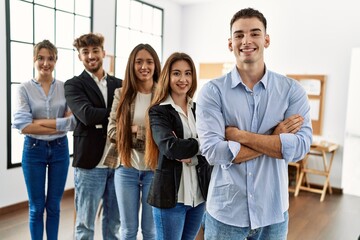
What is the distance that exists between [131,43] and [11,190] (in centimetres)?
303

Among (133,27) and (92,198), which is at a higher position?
(133,27)

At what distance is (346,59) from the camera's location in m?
5.02

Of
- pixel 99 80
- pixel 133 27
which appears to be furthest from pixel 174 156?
pixel 133 27

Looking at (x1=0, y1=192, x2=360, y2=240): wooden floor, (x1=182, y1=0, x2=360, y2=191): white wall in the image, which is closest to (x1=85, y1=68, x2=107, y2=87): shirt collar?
(x1=0, y1=192, x2=360, y2=240): wooden floor

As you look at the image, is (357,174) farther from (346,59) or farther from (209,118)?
(209,118)

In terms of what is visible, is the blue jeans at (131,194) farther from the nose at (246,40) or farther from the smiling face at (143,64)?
the nose at (246,40)

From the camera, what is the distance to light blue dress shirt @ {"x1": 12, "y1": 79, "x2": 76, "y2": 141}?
93.0 inches

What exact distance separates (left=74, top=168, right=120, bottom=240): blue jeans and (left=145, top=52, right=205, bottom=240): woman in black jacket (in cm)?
45

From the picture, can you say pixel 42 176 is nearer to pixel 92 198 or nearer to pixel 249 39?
pixel 92 198

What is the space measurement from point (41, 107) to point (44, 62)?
34 centimetres

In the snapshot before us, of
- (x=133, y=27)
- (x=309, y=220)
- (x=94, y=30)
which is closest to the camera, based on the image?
(x=309, y=220)

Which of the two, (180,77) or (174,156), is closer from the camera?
(174,156)

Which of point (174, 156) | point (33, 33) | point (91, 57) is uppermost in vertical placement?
point (33, 33)

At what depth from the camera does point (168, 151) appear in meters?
1.71
